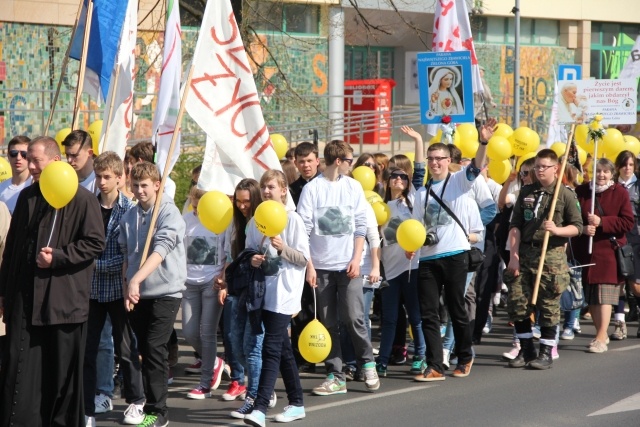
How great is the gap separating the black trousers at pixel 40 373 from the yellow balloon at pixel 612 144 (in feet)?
25.9

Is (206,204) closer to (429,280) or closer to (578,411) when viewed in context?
(429,280)

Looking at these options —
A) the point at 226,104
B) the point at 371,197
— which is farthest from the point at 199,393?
the point at 371,197

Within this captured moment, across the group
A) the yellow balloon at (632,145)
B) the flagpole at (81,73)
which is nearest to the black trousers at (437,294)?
the flagpole at (81,73)

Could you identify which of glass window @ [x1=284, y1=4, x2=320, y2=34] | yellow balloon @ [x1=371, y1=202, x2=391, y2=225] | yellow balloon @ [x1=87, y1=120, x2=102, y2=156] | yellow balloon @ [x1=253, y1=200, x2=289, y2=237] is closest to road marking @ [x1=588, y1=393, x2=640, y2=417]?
yellow balloon @ [x1=371, y1=202, x2=391, y2=225]

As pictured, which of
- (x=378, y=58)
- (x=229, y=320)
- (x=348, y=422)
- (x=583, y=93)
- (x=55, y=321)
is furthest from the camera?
A: (x=378, y=58)

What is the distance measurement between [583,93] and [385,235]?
3305 millimetres

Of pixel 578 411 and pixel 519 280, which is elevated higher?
pixel 519 280

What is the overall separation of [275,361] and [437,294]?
6.82ft

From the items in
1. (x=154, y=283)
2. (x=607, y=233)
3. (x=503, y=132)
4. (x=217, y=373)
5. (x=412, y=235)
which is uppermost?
(x=503, y=132)

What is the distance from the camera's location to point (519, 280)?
10.0 meters

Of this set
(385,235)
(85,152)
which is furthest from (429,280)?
(85,152)

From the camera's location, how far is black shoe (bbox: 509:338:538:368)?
10047mm

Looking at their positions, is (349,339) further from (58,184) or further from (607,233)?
(58,184)

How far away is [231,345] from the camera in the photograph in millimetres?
8805
